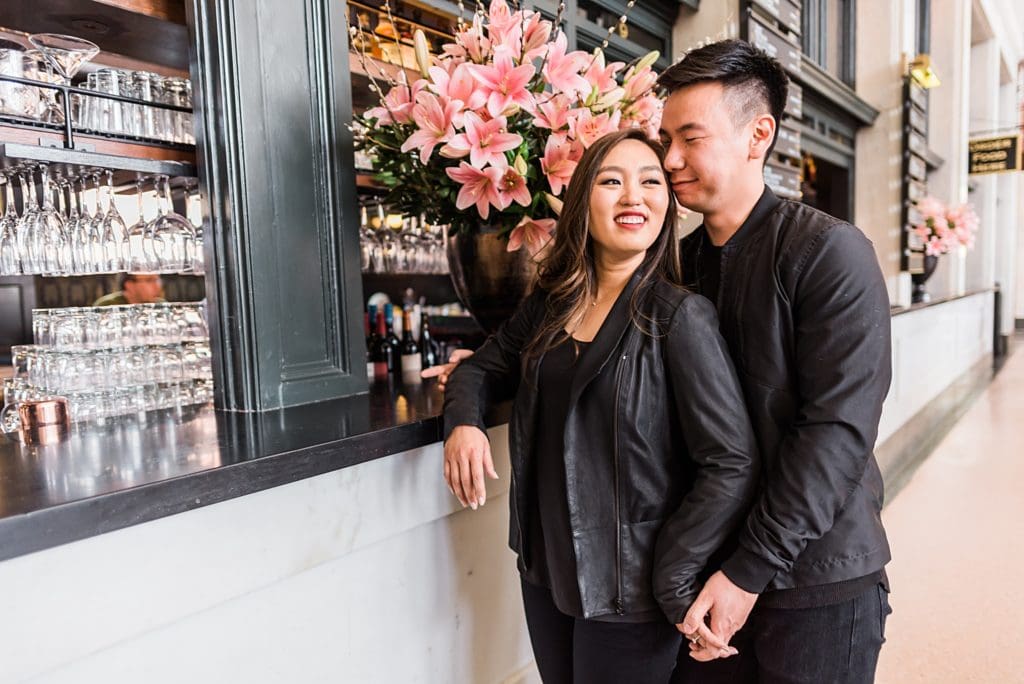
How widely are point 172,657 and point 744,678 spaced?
99cm

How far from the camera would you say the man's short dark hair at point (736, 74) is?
119 centimetres

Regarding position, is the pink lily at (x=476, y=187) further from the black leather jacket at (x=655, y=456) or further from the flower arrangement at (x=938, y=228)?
the flower arrangement at (x=938, y=228)

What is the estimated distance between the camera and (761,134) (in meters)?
1.24

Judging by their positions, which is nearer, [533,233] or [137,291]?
[533,233]

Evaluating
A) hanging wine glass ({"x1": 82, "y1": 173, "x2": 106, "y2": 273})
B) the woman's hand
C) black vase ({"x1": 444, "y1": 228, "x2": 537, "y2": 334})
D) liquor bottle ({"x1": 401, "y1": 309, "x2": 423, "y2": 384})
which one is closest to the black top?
the woman's hand

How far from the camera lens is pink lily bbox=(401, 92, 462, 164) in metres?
1.44

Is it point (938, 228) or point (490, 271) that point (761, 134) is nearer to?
point (490, 271)

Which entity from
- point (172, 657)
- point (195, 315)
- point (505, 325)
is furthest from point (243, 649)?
point (195, 315)

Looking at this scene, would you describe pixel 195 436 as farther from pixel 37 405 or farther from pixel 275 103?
pixel 275 103

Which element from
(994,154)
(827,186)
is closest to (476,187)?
(827,186)

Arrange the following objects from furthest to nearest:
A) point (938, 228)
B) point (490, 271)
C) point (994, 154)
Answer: point (994, 154), point (938, 228), point (490, 271)

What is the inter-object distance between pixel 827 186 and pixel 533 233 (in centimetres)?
596

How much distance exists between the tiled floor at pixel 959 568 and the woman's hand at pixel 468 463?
1686 mm

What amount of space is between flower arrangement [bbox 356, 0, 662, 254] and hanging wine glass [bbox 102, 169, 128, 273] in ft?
1.97
